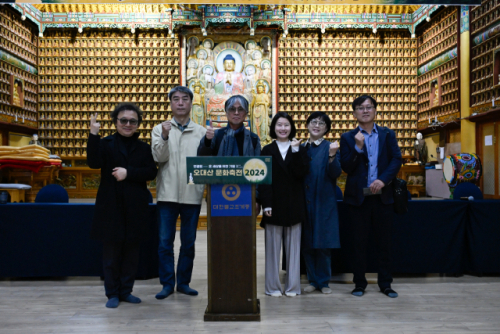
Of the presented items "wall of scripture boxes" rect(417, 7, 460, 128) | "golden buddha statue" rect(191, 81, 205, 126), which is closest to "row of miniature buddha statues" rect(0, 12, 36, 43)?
"golden buddha statue" rect(191, 81, 205, 126)

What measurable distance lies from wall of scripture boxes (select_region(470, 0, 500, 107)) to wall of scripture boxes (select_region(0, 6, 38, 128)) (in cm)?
1182

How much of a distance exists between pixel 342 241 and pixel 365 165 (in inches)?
33.0

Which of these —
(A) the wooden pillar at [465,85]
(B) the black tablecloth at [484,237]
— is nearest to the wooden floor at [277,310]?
(B) the black tablecloth at [484,237]

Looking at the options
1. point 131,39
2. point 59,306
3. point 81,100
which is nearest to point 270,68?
point 131,39

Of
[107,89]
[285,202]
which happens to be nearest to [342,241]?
[285,202]

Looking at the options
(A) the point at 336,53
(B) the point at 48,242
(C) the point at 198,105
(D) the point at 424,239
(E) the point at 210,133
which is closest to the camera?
(E) the point at 210,133

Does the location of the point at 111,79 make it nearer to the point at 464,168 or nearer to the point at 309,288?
the point at 464,168

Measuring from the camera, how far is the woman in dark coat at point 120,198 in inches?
114

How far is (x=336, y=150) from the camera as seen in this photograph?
10.3ft

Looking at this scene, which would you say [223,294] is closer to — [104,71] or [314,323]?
[314,323]

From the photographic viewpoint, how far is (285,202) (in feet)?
10.2

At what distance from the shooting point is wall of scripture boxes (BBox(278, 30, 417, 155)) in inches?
465

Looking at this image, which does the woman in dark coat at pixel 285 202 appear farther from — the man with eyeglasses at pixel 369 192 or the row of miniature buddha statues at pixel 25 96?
the row of miniature buddha statues at pixel 25 96

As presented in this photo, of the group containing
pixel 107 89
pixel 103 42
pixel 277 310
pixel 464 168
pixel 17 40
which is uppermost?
pixel 103 42
